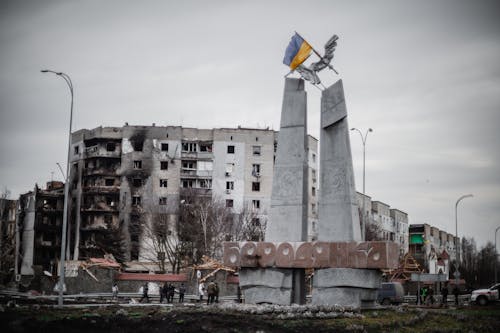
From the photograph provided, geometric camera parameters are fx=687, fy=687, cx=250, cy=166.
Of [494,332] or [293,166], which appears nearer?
[494,332]


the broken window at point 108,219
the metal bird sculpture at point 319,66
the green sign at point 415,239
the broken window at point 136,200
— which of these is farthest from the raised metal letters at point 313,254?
the green sign at point 415,239

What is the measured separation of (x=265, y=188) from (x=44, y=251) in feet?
94.4

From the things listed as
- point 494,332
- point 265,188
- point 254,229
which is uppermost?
point 265,188

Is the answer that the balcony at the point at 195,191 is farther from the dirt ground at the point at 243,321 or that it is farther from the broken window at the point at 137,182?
the dirt ground at the point at 243,321

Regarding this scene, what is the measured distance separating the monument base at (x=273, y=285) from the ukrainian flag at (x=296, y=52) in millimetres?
9655

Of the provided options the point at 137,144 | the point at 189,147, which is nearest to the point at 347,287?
the point at 189,147

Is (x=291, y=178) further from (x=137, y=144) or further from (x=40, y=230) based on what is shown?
(x=40, y=230)

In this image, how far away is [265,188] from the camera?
8506 cm

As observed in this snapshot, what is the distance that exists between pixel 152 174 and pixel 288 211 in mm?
53334

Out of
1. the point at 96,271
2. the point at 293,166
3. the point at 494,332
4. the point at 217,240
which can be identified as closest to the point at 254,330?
the point at 494,332

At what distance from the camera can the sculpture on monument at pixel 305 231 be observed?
29656mm

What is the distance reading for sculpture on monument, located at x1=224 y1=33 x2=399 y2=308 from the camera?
29656 mm

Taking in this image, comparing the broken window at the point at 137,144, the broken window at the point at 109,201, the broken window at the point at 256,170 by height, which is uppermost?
the broken window at the point at 137,144

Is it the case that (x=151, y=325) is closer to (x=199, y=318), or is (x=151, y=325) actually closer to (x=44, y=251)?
(x=199, y=318)
